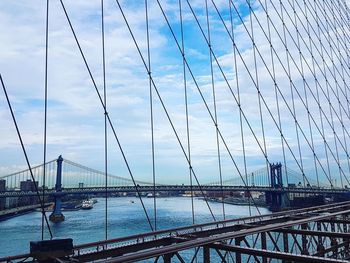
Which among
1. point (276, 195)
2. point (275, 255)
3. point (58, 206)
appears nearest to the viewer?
point (275, 255)

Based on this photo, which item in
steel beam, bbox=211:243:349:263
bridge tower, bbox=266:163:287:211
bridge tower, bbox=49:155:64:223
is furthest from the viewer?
bridge tower, bbox=266:163:287:211

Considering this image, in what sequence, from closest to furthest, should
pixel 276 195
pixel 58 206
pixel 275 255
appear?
pixel 275 255 < pixel 58 206 < pixel 276 195

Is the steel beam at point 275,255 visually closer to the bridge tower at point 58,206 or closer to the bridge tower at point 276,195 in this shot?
the bridge tower at point 58,206

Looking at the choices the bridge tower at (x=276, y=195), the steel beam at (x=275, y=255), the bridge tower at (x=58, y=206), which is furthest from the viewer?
the bridge tower at (x=276, y=195)

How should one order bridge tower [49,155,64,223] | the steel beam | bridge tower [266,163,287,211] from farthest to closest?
bridge tower [266,163,287,211] < bridge tower [49,155,64,223] < the steel beam

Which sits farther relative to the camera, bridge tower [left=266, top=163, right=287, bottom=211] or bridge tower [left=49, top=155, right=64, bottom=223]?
bridge tower [left=266, top=163, right=287, bottom=211]

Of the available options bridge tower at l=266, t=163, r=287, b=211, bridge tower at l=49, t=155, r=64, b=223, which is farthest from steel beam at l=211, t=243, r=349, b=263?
bridge tower at l=266, t=163, r=287, b=211

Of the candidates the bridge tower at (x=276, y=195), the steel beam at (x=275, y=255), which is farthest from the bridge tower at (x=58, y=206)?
the steel beam at (x=275, y=255)

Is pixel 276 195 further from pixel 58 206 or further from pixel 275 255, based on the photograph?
pixel 275 255

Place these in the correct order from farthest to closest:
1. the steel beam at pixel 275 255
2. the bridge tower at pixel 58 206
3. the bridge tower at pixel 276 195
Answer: the bridge tower at pixel 276 195 < the bridge tower at pixel 58 206 < the steel beam at pixel 275 255

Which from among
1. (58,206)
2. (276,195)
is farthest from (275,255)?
(276,195)

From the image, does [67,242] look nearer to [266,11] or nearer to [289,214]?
[289,214]

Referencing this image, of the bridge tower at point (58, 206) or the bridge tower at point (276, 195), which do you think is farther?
the bridge tower at point (276, 195)

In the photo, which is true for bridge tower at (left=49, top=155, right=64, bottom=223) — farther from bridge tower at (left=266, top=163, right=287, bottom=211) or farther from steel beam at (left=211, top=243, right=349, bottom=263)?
steel beam at (left=211, top=243, right=349, bottom=263)
